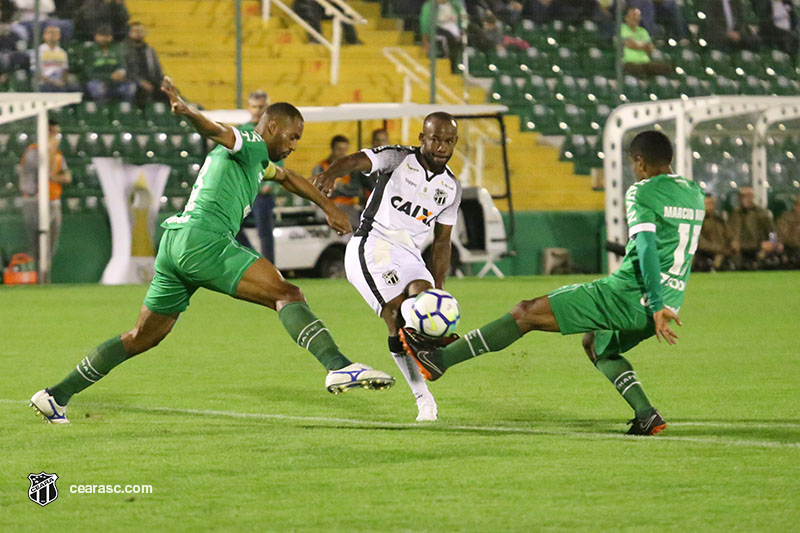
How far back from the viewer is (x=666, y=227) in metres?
6.84

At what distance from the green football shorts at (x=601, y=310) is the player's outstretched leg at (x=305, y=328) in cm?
93

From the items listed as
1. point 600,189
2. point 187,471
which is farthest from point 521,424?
point 600,189

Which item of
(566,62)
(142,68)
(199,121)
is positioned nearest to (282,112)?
(199,121)

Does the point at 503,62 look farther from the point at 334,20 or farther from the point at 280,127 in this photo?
the point at 280,127

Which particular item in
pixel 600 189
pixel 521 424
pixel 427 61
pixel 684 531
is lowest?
pixel 600 189

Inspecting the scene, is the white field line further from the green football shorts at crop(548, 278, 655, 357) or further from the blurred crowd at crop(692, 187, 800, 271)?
the blurred crowd at crop(692, 187, 800, 271)

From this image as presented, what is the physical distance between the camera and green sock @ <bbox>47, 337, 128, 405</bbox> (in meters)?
7.33

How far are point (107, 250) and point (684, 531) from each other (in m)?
16.2

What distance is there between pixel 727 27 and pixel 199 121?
23356 mm

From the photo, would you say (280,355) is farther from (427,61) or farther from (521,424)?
(427,61)

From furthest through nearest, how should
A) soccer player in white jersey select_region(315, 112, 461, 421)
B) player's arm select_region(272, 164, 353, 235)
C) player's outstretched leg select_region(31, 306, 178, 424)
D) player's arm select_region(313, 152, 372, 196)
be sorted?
soccer player in white jersey select_region(315, 112, 461, 421) < player's arm select_region(313, 152, 372, 196) < player's outstretched leg select_region(31, 306, 178, 424) < player's arm select_region(272, 164, 353, 235)

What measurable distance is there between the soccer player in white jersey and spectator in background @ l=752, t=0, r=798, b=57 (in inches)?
861

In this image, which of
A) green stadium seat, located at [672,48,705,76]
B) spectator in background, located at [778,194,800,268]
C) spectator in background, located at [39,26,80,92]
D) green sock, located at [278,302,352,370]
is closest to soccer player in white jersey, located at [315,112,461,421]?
green sock, located at [278,302,352,370]

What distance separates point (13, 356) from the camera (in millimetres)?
11133
